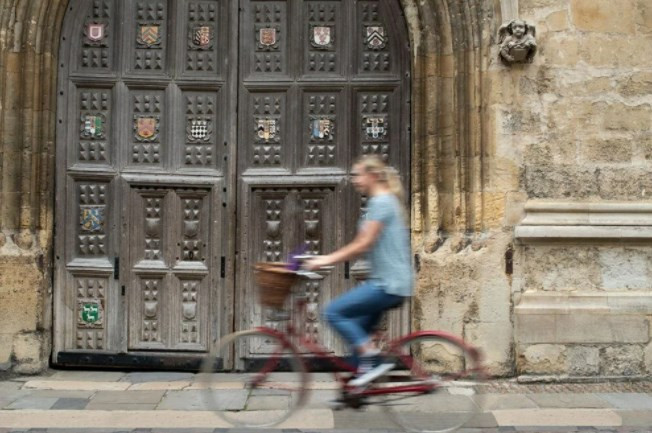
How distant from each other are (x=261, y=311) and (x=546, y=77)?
10.3ft

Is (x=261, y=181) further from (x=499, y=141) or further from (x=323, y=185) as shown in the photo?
(x=499, y=141)

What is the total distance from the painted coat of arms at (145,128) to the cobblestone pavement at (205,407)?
2060 mm

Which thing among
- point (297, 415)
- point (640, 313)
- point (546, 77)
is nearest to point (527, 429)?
point (297, 415)

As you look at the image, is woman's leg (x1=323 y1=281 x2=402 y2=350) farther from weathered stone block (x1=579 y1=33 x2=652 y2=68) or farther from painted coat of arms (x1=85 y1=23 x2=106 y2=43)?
painted coat of arms (x1=85 y1=23 x2=106 y2=43)

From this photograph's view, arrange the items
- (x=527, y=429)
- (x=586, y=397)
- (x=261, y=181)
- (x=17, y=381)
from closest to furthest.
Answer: (x=527, y=429), (x=586, y=397), (x=17, y=381), (x=261, y=181)

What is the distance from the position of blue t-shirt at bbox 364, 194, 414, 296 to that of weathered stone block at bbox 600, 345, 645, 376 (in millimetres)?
2685

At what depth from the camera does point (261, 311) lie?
22.1 ft

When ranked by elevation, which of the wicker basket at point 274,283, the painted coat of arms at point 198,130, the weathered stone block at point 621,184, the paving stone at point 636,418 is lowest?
the paving stone at point 636,418

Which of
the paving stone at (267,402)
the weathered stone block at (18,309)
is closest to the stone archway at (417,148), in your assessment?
the weathered stone block at (18,309)

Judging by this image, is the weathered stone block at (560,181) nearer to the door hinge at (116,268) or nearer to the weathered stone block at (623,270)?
the weathered stone block at (623,270)

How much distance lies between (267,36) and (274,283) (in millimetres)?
3233

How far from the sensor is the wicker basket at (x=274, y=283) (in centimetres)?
427

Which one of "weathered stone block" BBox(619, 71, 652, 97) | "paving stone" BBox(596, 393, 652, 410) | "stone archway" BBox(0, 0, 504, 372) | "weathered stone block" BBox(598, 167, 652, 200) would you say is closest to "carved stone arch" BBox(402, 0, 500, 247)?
"stone archway" BBox(0, 0, 504, 372)

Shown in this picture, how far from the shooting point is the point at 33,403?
18.3 feet
